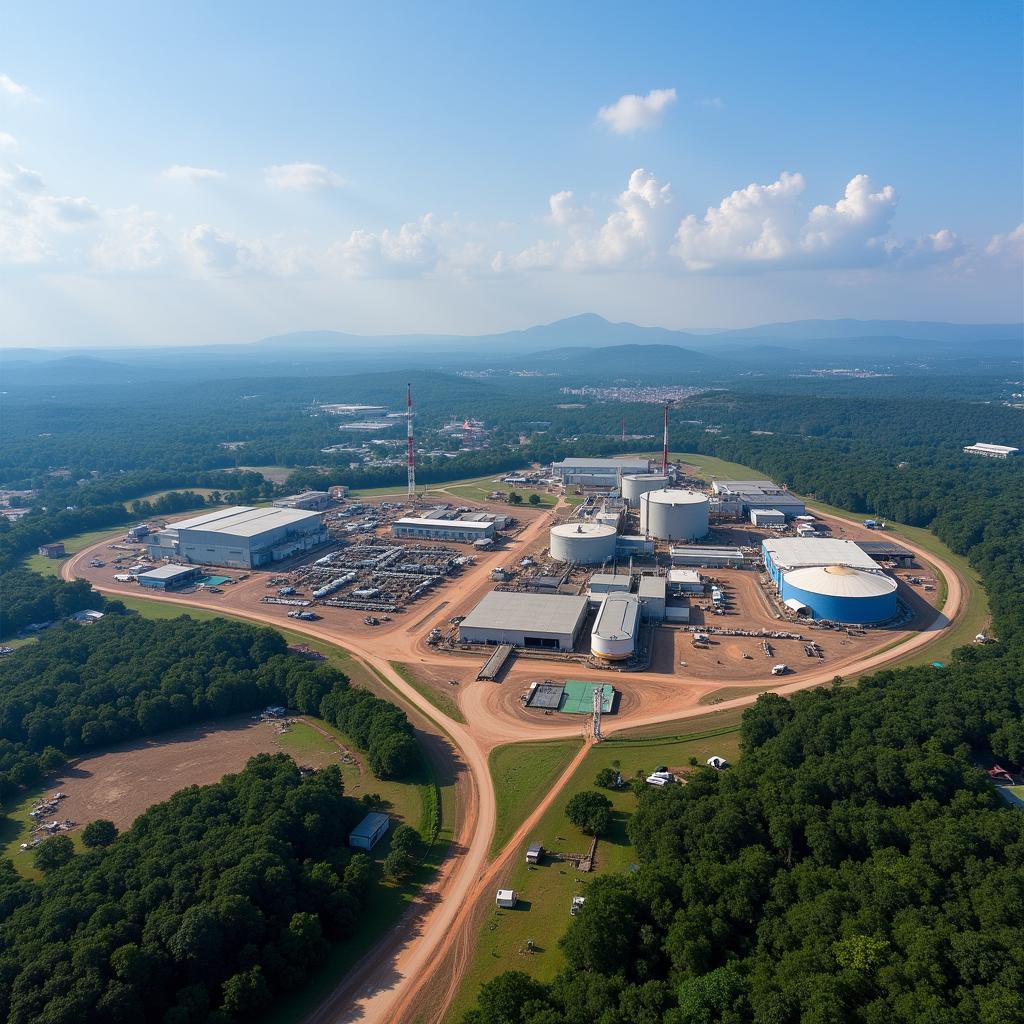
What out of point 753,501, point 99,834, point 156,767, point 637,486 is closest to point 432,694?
point 156,767

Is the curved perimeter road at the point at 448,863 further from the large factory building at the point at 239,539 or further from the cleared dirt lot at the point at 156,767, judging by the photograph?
the large factory building at the point at 239,539

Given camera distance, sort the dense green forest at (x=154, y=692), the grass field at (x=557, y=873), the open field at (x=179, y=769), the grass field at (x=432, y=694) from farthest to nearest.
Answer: the grass field at (x=432, y=694) < the dense green forest at (x=154, y=692) < the open field at (x=179, y=769) < the grass field at (x=557, y=873)

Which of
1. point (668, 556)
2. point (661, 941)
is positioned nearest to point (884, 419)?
point (668, 556)

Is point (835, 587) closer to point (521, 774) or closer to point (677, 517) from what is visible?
point (677, 517)

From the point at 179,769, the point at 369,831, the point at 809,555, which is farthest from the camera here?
the point at 809,555

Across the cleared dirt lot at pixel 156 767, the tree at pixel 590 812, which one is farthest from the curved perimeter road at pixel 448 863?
the cleared dirt lot at pixel 156 767

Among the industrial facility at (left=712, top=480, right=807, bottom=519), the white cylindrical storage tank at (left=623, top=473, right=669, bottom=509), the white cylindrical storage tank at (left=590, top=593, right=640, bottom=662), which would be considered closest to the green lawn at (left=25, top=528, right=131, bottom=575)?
the white cylindrical storage tank at (left=590, top=593, right=640, bottom=662)
